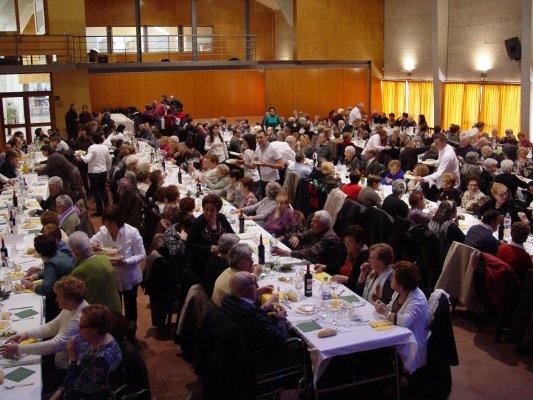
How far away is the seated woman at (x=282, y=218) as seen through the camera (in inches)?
302

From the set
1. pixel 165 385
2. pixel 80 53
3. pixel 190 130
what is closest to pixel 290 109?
pixel 80 53

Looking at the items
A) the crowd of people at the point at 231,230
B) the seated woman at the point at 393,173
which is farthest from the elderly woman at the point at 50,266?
the seated woman at the point at 393,173

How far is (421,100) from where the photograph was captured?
20.9 metres

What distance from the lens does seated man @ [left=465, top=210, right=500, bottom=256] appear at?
6543mm

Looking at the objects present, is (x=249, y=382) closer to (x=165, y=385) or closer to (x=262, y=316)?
(x=262, y=316)

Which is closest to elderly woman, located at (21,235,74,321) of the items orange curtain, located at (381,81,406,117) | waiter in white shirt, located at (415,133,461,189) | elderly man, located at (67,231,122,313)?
elderly man, located at (67,231,122,313)

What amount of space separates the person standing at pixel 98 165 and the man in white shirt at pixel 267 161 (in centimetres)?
280

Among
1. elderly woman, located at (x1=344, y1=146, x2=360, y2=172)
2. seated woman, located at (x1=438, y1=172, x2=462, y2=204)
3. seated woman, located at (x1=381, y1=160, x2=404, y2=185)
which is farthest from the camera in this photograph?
elderly woman, located at (x1=344, y1=146, x2=360, y2=172)

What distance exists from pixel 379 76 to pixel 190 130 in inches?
435

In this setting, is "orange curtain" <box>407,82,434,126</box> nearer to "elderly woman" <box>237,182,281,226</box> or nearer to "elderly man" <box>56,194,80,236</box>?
"elderly woman" <box>237,182,281,226</box>

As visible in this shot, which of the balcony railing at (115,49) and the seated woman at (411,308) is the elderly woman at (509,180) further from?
the balcony railing at (115,49)

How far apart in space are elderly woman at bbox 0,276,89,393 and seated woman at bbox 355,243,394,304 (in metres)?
2.42

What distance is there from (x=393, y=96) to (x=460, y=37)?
482 cm

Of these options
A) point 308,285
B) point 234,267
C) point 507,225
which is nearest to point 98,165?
point 234,267
